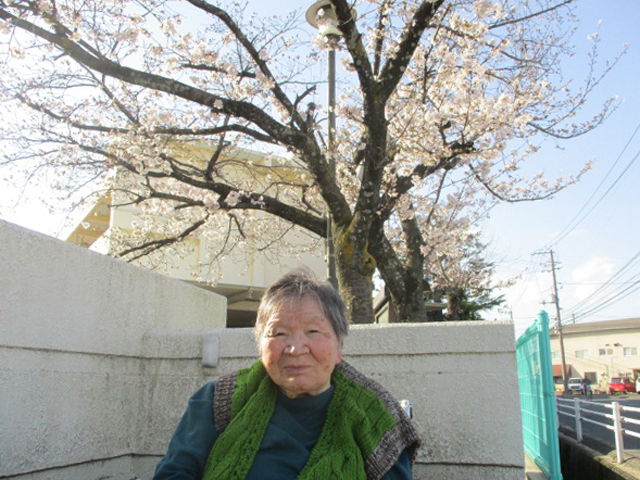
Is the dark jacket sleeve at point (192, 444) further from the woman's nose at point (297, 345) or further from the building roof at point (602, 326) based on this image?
the building roof at point (602, 326)

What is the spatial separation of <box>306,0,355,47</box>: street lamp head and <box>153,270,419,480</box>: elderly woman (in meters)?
4.92

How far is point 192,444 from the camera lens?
1.77 meters

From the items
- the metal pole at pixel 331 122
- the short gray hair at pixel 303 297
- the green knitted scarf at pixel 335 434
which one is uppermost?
the metal pole at pixel 331 122

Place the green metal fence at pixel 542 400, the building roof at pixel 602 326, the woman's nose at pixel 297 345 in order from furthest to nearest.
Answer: the building roof at pixel 602 326 < the green metal fence at pixel 542 400 < the woman's nose at pixel 297 345

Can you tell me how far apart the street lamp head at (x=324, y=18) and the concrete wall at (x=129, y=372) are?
398 cm

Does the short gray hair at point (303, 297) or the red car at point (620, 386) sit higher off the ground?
the short gray hair at point (303, 297)

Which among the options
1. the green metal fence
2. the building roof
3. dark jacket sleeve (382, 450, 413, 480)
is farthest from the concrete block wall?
the building roof

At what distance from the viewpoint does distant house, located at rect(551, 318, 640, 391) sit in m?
47.5

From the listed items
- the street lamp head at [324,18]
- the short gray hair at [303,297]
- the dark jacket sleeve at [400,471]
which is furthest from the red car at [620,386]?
the short gray hair at [303,297]

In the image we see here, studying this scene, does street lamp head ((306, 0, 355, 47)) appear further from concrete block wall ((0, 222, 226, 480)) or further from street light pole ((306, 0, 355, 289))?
concrete block wall ((0, 222, 226, 480))

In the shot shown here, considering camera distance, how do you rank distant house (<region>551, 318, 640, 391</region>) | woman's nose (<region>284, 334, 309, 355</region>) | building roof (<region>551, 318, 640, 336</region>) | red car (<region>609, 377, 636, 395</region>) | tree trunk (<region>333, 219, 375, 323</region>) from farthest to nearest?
building roof (<region>551, 318, 640, 336</region>) → distant house (<region>551, 318, 640, 391</region>) → red car (<region>609, 377, 636, 395</region>) → tree trunk (<region>333, 219, 375, 323</region>) → woman's nose (<region>284, 334, 309, 355</region>)

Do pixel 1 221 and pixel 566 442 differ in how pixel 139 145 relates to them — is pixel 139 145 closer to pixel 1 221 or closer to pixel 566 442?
pixel 1 221

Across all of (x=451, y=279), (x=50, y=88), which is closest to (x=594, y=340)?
(x=451, y=279)

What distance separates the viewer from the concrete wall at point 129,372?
8.33 ft
